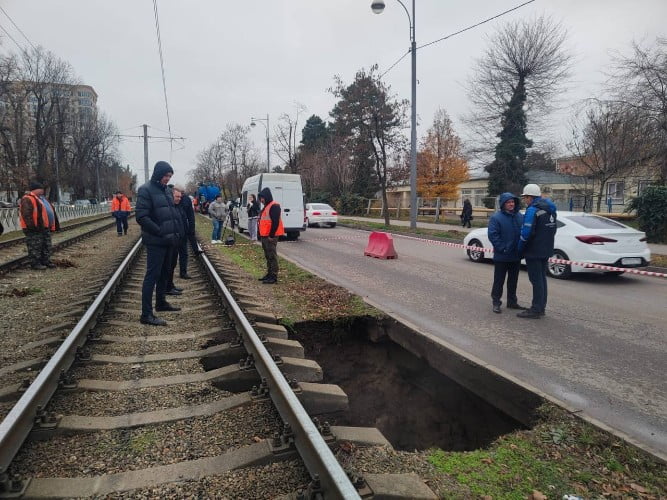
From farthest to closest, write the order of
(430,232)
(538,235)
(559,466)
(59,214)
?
(59,214), (430,232), (538,235), (559,466)

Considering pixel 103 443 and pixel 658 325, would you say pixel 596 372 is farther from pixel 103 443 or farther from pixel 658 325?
pixel 103 443

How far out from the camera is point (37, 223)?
10148mm

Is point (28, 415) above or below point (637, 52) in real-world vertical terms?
below

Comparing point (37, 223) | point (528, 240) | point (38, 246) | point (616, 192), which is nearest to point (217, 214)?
point (38, 246)

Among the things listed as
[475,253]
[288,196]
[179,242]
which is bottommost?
[475,253]

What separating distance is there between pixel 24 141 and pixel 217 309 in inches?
2003

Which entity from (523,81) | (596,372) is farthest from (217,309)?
(523,81)

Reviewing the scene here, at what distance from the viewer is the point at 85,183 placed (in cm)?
7938

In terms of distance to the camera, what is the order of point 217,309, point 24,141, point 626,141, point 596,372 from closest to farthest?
point 596,372, point 217,309, point 626,141, point 24,141

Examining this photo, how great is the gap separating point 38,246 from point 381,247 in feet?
28.9

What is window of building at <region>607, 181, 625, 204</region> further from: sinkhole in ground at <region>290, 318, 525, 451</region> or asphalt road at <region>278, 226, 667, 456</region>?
sinkhole in ground at <region>290, 318, 525, 451</region>

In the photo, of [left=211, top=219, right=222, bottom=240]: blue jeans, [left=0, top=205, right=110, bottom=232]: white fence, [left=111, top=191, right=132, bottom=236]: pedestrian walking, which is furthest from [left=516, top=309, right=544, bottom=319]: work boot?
[left=0, top=205, right=110, bottom=232]: white fence

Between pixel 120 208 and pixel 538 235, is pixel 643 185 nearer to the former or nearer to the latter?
pixel 538 235

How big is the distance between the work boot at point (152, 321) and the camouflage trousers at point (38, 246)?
21.4 ft
